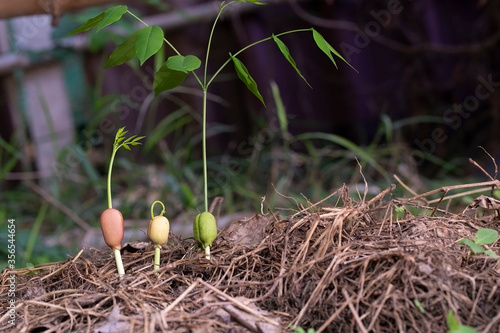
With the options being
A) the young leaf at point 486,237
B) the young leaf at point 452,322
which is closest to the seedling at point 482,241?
the young leaf at point 486,237

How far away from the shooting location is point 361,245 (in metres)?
1.04

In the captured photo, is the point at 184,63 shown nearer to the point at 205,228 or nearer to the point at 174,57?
the point at 174,57

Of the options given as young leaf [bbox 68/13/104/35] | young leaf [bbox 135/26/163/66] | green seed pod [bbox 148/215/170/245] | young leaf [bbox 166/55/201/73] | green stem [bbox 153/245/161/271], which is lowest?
green stem [bbox 153/245/161/271]

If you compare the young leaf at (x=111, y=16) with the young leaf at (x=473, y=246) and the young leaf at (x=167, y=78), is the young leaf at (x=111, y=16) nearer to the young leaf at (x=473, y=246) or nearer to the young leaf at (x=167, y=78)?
the young leaf at (x=167, y=78)

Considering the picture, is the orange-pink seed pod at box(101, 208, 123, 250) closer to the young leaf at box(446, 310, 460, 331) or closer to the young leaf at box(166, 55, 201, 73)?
the young leaf at box(166, 55, 201, 73)

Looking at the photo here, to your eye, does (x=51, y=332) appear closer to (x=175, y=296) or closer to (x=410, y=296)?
(x=175, y=296)

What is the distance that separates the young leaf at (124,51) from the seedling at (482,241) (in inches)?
27.2

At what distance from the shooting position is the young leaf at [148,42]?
100 centimetres

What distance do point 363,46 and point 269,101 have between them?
67cm

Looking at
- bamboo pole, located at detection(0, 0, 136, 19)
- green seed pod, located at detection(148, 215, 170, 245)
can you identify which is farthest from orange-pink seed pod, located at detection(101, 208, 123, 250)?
bamboo pole, located at detection(0, 0, 136, 19)

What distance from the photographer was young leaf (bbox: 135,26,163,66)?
100 cm

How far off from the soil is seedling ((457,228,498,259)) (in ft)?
0.08

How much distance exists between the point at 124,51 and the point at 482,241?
73 centimetres

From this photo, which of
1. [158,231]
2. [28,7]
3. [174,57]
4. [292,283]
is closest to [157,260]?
[158,231]
